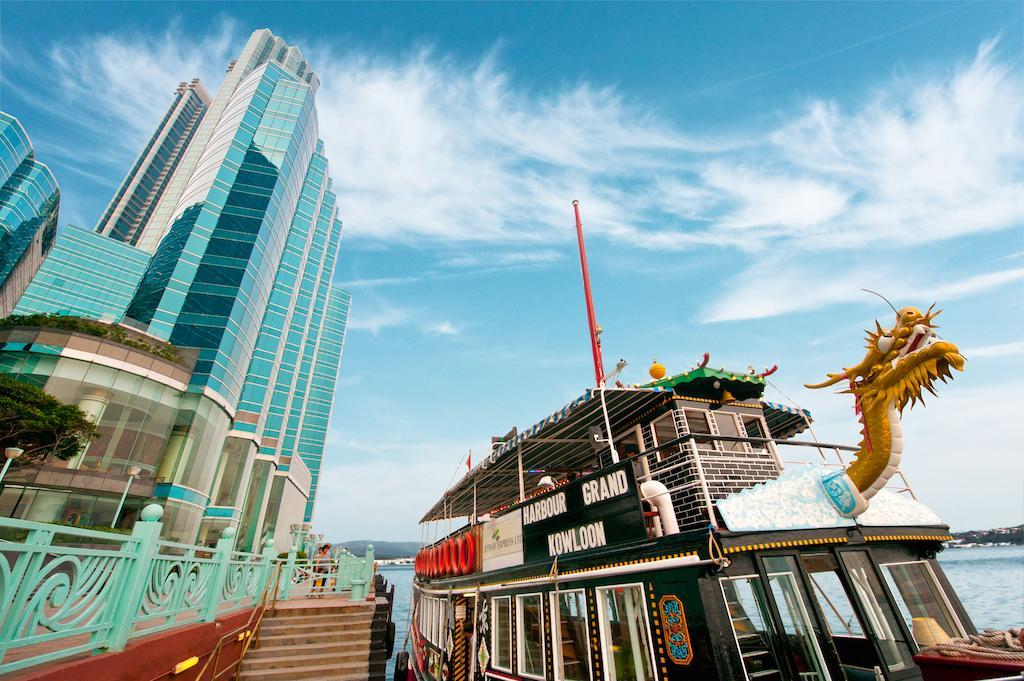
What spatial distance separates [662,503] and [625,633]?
2322 millimetres

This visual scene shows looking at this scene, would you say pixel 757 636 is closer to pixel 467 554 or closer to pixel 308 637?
pixel 467 554

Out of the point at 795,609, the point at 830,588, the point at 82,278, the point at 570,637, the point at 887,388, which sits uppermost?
the point at 82,278

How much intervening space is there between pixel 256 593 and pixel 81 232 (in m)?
86.4

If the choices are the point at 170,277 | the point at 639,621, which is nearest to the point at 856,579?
the point at 639,621

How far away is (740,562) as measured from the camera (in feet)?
21.0

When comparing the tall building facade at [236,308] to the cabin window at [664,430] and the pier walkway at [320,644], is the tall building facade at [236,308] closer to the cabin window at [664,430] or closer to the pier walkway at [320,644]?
the pier walkway at [320,644]

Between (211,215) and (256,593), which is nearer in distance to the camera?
(256,593)

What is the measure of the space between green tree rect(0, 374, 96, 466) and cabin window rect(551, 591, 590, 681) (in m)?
29.2

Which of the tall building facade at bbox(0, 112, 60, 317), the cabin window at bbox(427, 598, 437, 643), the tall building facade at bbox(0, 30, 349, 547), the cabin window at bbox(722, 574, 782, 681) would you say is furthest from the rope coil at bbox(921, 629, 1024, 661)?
the tall building facade at bbox(0, 112, 60, 317)

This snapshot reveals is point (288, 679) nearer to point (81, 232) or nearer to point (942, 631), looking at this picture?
point (942, 631)

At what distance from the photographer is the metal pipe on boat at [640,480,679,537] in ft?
22.3

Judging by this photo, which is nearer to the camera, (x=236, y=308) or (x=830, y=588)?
(x=830, y=588)

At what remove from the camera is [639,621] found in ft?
22.8

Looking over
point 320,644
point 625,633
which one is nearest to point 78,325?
point 320,644
